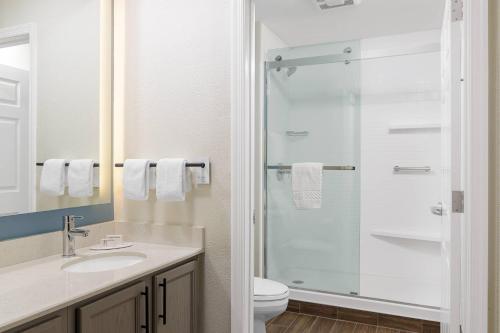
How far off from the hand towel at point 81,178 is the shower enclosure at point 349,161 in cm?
169

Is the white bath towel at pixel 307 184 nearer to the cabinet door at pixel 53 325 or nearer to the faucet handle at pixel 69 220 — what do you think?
the faucet handle at pixel 69 220

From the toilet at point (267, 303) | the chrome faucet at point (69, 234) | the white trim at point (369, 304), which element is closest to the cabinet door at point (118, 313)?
the chrome faucet at point (69, 234)

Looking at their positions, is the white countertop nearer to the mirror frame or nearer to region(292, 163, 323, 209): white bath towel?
the mirror frame

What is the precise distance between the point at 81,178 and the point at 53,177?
16 centimetres

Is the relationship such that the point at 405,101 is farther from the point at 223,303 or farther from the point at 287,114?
the point at 223,303

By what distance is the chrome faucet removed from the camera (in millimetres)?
1729

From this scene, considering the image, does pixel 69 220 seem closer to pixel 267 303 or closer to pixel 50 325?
pixel 50 325

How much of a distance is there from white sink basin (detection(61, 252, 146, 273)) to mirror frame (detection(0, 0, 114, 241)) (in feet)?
0.70

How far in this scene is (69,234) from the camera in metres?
1.74

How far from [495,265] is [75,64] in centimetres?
205

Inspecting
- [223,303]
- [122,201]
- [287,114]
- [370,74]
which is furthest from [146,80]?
[370,74]

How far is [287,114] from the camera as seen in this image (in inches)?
137

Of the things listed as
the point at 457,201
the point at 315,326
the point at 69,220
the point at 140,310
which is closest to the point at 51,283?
the point at 140,310

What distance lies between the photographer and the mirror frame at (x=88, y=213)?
1608mm
